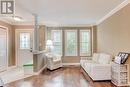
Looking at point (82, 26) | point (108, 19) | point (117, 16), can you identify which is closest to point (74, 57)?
point (82, 26)

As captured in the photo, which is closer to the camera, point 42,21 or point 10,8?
point 10,8

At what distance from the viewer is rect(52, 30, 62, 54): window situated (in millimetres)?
10023

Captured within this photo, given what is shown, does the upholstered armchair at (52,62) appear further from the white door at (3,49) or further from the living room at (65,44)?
the white door at (3,49)

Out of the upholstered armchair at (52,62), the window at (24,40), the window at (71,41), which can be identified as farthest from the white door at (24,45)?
the window at (71,41)

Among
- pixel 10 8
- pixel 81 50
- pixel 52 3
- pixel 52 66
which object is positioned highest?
pixel 52 3

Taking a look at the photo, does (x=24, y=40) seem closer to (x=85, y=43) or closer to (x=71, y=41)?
(x=71, y=41)

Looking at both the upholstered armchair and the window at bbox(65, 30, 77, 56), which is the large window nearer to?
the window at bbox(65, 30, 77, 56)

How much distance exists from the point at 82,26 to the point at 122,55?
513 cm

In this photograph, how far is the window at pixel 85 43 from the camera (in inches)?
397

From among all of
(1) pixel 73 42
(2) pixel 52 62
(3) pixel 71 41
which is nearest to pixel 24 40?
(2) pixel 52 62

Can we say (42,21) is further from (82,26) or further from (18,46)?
(82,26)

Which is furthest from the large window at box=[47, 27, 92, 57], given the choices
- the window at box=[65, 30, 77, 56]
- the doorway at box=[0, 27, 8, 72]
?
the doorway at box=[0, 27, 8, 72]

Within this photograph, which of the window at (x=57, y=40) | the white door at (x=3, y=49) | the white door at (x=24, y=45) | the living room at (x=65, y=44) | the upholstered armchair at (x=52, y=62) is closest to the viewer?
the living room at (x=65, y=44)

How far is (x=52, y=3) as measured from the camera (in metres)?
5.12
